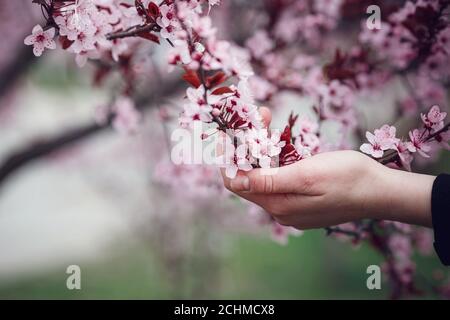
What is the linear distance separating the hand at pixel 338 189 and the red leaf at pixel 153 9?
434mm

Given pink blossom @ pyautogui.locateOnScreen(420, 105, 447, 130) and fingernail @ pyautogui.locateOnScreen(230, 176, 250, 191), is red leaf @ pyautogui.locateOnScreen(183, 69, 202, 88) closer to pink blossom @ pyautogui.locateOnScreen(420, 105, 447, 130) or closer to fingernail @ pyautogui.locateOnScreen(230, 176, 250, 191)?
fingernail @ pyautogui.locateOnScreen(230, 176, 250, 191)

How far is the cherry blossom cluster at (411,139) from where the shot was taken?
1142 mm

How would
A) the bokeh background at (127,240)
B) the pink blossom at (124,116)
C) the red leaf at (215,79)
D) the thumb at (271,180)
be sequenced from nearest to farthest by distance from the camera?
the thumb at (271,180), the red leaf at (215,79), the pink blossom at (124,116), the bokeh background at (127,240)

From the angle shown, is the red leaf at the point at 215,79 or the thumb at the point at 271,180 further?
the red leaf at the point at 215,79

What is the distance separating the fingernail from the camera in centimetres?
108

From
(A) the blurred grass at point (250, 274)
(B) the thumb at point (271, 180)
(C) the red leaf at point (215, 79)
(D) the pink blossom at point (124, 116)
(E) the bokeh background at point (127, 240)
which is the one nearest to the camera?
(B) the thumb at point (271, 180)

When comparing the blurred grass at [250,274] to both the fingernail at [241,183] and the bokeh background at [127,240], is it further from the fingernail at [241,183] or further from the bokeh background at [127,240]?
the fingernail at [241,183]

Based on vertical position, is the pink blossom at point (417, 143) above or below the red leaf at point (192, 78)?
below

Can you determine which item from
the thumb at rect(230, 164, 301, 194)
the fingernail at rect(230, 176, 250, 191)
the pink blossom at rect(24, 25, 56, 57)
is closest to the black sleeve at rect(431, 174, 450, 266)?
the thumb at rect(230, 164, 301, 194)

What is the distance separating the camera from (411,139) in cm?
115

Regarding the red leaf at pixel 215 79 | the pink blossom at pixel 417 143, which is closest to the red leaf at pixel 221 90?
the red leaf at pixel 215 79

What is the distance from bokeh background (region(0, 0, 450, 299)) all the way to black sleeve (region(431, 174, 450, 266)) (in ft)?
10.3

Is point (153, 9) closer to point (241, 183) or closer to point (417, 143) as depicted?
point (241, 183)

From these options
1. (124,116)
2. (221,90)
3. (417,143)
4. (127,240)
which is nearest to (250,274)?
(127,240)
